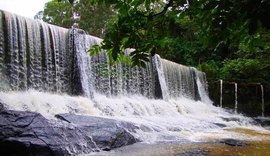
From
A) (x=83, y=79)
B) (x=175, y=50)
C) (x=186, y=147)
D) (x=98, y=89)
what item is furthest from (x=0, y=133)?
(x=175, y=50)

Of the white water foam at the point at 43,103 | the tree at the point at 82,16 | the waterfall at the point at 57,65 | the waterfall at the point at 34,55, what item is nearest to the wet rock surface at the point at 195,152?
the waterfall at the point at 57,65

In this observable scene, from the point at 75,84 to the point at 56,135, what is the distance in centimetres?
527

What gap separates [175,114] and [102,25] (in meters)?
17.1

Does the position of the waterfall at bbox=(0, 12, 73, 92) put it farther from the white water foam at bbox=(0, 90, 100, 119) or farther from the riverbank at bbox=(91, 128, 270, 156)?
the riverbank at bbox=(91, 128, 270, 156)

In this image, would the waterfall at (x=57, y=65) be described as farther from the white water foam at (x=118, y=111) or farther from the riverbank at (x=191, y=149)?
the riverbank at (x=191, y=149)

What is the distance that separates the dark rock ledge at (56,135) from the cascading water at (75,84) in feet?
2.83

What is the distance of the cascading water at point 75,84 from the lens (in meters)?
7.79

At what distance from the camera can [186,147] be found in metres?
5.93

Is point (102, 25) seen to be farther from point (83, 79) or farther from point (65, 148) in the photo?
point (65, 148)

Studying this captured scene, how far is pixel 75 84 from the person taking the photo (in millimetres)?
10227

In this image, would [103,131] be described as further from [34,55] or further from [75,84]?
[75,84]

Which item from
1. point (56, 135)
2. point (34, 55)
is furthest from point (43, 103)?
point (56, 135)

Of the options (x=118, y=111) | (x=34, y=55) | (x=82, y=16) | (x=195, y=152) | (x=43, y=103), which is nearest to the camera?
(x=195, y=152)

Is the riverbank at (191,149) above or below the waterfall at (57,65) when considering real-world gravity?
below
